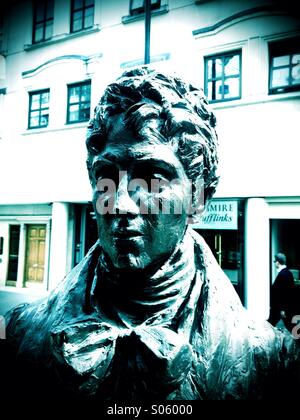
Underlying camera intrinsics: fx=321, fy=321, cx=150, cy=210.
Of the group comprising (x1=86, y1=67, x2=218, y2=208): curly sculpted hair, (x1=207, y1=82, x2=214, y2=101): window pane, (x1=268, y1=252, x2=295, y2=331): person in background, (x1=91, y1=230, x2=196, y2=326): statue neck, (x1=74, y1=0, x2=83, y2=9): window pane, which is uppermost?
(x1=74, y1=0, x2=83, y2=9): window pane

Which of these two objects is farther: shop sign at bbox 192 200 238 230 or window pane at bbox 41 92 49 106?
window pane at bbox 41 92 49 106

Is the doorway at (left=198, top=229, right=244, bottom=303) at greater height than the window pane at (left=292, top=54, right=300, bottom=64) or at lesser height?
lesser

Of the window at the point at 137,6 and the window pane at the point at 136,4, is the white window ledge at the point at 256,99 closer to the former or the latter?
the window at the point at 137,6

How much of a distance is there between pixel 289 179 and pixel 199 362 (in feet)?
13.2

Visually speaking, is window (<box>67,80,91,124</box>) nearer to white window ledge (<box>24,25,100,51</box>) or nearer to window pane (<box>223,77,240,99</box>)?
white window ledge (<box>24,25,100,51</box>)

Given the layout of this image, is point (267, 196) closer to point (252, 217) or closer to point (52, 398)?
point (252, 217)

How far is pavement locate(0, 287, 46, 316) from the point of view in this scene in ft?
14.6

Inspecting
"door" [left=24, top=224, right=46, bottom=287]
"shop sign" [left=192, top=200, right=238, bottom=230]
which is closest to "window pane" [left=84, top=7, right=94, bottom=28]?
"shop sign" [left=192, top=200, right=238, bottom=230]

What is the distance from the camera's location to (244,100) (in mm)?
4711

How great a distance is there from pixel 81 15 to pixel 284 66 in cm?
292

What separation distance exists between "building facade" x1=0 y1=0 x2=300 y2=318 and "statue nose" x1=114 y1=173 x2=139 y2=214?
3.67m

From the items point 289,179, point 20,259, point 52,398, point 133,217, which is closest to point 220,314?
point 133,217

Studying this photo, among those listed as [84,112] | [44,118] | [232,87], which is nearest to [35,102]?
[44,118]

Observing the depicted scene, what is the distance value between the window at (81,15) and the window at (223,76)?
6.02 feet
